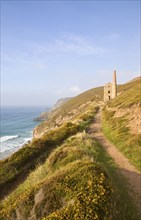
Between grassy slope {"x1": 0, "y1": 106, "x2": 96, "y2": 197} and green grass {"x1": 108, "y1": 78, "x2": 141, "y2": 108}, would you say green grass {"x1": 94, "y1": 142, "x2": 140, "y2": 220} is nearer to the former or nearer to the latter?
grassy slope {"x1": 0, "y1": 106, "x2": 96, "y2": 197}

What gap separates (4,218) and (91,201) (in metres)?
3.05

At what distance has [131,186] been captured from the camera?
9375 mm

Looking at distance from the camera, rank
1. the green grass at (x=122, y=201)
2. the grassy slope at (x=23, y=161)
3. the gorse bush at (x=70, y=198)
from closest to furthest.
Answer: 1. the gorse bush at (x=70, y=198)
2. the green grass at (x=122, y=201)
3. the grassy slope at (x=23, y=161)

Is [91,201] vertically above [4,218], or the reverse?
[91,201]

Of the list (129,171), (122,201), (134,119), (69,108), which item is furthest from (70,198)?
(69,108)

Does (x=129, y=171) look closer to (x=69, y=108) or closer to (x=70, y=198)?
(x=70, y=198)

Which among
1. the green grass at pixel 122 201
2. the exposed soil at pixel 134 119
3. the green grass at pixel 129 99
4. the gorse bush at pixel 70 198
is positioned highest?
the green grass at pixel 129 99

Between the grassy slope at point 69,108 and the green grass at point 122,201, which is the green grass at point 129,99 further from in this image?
the grassy slope at point 69,108

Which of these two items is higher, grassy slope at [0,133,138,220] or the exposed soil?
the exposed soil

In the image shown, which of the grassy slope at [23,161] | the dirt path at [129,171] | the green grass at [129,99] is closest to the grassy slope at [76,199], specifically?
the dirt path at [129,171]

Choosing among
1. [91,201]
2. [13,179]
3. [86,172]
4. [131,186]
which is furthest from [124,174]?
[13,179]

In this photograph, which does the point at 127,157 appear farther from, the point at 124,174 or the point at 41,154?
the point at 41,154

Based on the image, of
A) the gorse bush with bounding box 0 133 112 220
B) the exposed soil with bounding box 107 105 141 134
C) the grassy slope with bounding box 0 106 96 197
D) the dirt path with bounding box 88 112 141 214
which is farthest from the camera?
the exposed soil with bounding box 107 105 141 134

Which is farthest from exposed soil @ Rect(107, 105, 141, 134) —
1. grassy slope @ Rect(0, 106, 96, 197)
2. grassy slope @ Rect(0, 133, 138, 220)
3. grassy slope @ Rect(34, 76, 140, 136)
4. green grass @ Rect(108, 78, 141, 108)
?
grassy slope @ Rect(34, 76, 140, 136)
